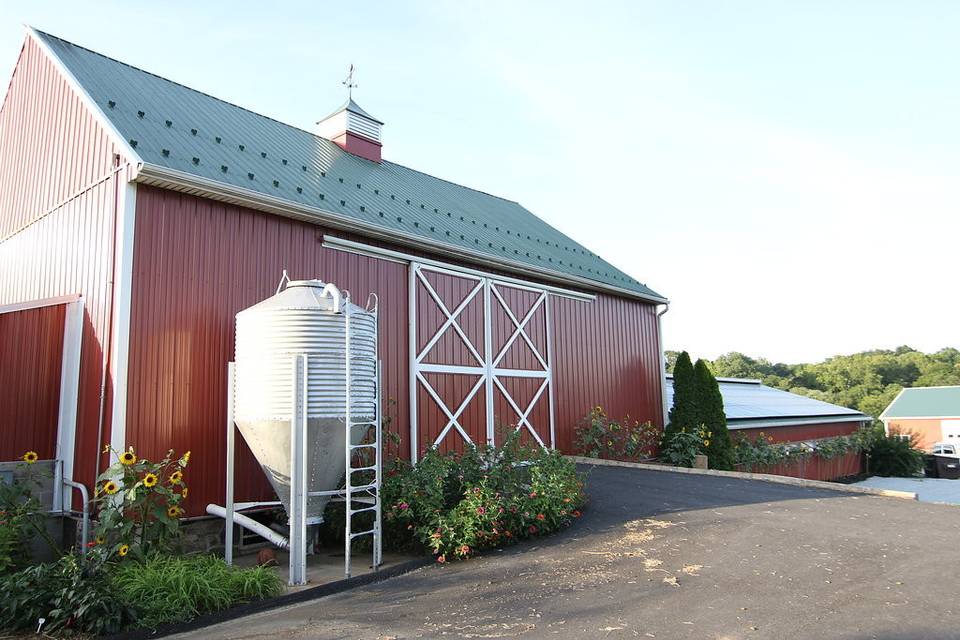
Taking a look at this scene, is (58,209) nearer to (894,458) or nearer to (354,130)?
(354,130)

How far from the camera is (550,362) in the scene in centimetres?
1285

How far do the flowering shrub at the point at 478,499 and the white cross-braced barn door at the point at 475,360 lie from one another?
1828mm

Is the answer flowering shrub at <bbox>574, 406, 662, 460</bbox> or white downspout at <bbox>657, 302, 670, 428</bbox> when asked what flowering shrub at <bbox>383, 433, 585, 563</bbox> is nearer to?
flowering shrub at <bbox>574, 406, 662, 460</bbox>

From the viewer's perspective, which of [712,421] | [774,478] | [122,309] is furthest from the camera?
[712,421]

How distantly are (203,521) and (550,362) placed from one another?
22.6 ft

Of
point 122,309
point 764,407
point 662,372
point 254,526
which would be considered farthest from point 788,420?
point 122,309

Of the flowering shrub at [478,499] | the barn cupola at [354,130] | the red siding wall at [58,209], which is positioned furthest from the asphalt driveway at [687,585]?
the barn cupola at [354,130]

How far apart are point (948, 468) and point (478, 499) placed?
73.3 ft

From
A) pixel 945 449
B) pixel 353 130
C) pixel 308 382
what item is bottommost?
pixel 945 449

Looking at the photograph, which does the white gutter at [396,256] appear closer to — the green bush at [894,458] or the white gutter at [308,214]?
the white gutter at [308,214]

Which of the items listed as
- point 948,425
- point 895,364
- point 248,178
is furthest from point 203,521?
point 895,364

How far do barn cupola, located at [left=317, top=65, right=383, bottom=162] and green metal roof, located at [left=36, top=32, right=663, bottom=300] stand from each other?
301mm

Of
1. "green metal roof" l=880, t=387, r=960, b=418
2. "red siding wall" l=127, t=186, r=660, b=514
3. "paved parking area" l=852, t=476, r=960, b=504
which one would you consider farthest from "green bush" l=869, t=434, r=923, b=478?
"green metal roof" l=880, t=387, r=960, b=418

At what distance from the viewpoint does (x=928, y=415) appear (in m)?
40.4
